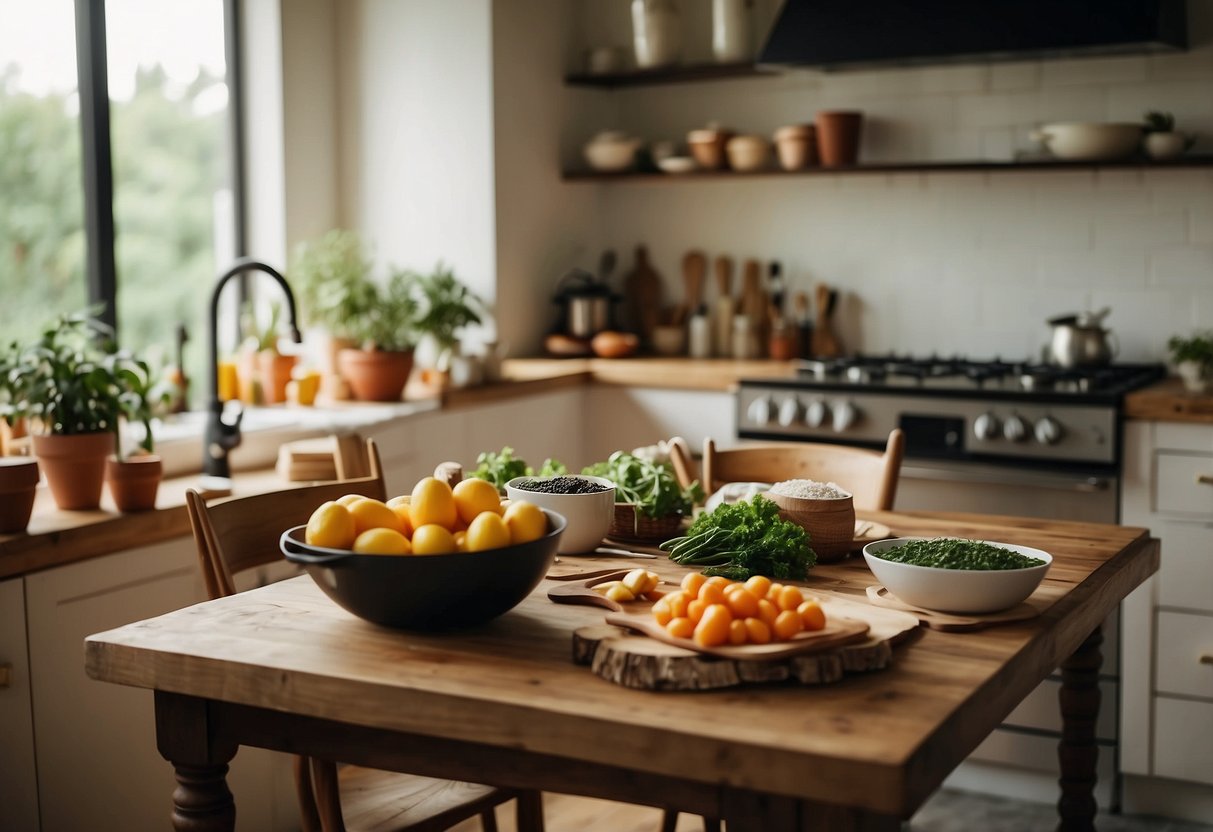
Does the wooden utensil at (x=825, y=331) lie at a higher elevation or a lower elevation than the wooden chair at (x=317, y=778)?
higher

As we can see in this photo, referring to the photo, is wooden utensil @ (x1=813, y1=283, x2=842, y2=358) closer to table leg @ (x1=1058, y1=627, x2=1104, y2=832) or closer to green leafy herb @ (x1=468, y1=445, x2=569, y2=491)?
table leg @ (x1=1058, y1=627, x2=1104, y2=832)

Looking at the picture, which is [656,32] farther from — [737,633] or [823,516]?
[737,633]

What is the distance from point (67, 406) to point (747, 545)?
1.58 meters

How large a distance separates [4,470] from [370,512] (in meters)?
1.21

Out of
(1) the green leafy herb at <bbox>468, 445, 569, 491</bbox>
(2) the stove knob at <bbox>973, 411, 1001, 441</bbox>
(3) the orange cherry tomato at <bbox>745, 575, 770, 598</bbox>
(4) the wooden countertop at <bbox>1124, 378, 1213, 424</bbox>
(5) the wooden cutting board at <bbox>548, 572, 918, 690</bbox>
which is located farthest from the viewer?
(2) the stove knob at <bbox>973, 411, 1001, 441</bbox>

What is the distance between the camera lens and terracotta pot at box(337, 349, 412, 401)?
13.4 ft

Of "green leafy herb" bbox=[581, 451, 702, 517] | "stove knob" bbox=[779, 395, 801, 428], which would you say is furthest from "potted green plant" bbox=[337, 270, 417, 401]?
"green leafy herb" bbox=[581, 451, 702, 517]

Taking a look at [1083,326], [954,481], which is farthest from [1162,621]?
[1083,326]

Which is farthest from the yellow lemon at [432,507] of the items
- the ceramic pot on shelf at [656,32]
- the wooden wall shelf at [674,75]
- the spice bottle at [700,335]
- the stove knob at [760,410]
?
the ceramic pot on shelf at [656,32]

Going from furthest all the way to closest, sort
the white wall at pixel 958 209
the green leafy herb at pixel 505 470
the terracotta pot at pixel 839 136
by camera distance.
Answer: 1. the terracotta pot at pixel 839 136
2. the white wall at pixel 958 209
3. the green leafy herb at pixel 505 470

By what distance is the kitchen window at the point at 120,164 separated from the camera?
364 cm

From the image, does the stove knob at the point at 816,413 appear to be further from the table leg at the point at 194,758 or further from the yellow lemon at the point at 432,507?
the table leg at the point at 194,758

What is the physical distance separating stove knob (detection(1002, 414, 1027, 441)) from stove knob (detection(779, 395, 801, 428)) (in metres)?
0.60

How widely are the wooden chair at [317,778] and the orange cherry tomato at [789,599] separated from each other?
31.9 inches
